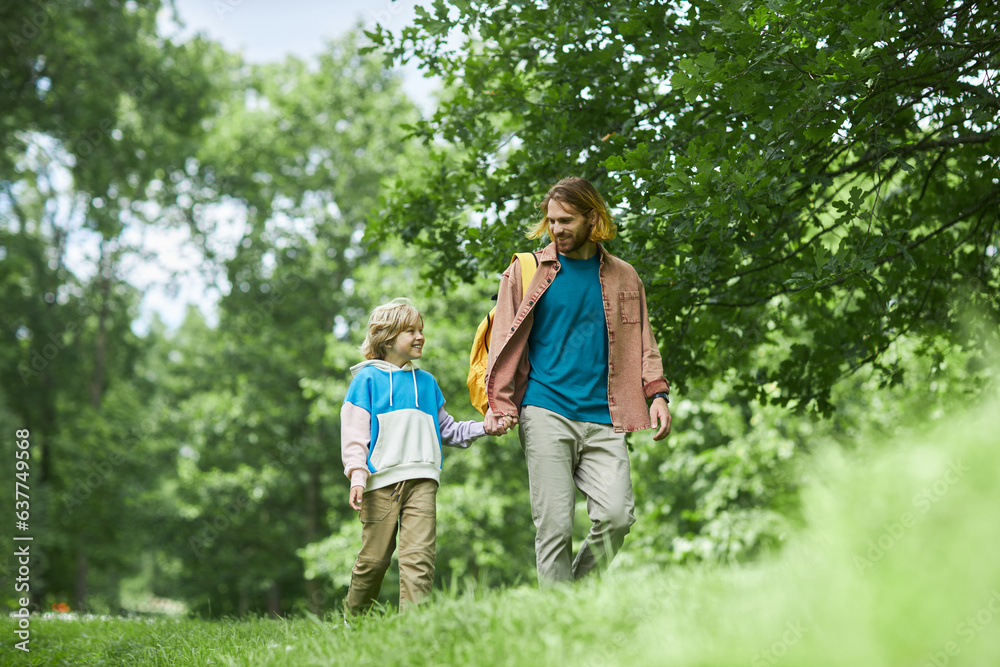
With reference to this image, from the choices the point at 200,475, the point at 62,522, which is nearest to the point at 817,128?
the point at 200,475

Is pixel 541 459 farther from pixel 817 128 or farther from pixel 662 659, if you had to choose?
pixel 817 128

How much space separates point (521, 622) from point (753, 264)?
13.2ft

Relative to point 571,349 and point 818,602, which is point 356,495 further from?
point 818,602

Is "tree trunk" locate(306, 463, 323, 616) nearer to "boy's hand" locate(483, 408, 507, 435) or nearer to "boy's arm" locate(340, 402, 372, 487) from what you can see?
"boy's arm" locate(340, 402, 372, 487)

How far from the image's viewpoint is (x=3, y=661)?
214 inches

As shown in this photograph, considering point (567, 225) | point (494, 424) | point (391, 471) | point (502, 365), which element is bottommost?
point (391, 471)

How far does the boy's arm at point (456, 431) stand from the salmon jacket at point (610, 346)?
0.72 metres

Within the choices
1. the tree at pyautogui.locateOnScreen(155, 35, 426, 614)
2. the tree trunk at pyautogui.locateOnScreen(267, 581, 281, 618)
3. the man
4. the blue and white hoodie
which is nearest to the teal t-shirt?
the man

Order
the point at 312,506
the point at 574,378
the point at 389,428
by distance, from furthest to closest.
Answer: the point at 312,506, the point at 389,428, the point at 574,378

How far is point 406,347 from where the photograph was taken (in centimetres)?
470

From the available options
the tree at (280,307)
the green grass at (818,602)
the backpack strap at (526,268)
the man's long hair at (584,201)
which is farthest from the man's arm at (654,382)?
the tree at (280,307)

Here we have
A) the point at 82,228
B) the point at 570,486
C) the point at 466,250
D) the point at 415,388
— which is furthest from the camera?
the point at 82,228

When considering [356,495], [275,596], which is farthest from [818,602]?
[275,596]

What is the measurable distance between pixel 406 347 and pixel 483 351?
1.96 feet
